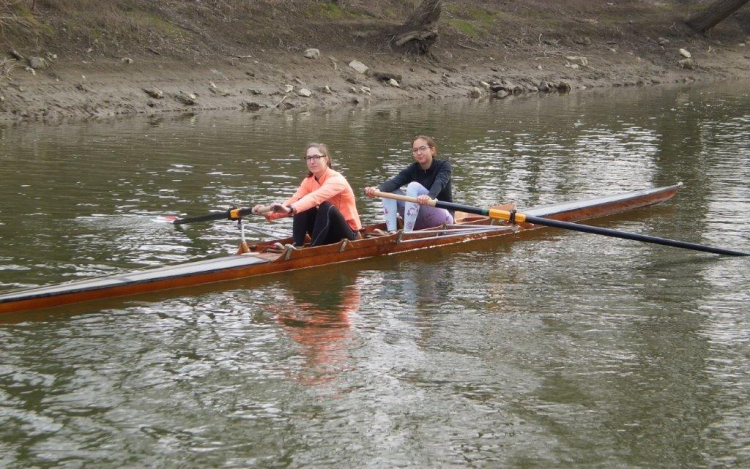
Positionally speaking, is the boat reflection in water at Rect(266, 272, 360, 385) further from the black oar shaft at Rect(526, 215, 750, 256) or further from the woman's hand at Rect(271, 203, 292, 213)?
the black oar shaft at Rect(526, 215, 750, 256)

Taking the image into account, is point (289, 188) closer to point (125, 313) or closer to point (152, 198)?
point (152, 198)

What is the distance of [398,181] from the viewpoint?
11.9m

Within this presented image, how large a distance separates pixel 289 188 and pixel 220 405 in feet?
27.9

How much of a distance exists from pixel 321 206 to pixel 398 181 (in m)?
1.52

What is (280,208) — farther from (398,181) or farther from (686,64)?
(686,64)

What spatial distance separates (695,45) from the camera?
134 ft

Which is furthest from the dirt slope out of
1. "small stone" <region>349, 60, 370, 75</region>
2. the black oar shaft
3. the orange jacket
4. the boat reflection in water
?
the black oar shaft

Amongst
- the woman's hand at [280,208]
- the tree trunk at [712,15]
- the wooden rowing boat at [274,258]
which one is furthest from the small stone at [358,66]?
the woman's hand at [280,208]

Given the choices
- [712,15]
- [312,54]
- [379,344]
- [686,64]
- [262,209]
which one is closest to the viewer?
[379,344]

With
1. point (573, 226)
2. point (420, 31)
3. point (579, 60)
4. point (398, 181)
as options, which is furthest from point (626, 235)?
point (579, 60)

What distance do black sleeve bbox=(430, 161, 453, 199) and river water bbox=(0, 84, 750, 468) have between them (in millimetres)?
735

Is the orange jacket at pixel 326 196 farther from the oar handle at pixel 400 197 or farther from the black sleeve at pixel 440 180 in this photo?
the black sleeve at pixel 440 180

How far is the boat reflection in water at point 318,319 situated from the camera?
25.1ft

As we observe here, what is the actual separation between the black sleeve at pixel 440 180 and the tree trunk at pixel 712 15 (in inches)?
1306
